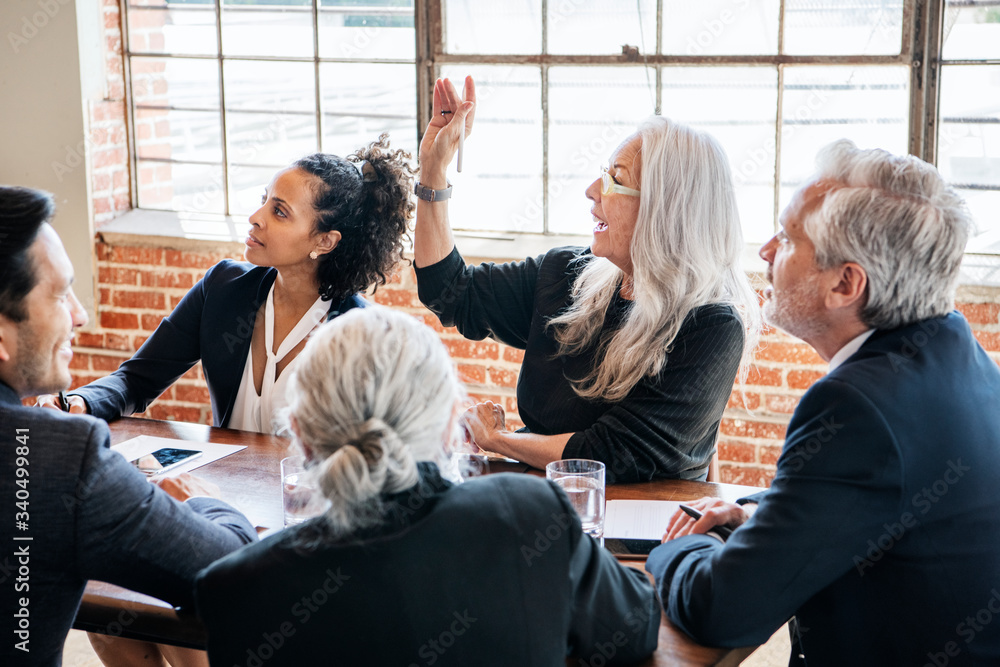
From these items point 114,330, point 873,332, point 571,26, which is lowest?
point 114,330

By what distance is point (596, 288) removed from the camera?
234 cm

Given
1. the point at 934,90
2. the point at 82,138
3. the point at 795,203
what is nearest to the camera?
the point at 795,203

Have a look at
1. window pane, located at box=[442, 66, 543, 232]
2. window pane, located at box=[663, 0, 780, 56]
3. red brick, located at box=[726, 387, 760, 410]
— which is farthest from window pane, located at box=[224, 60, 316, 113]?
red brick, located at box=[726, 387, 760, 410]

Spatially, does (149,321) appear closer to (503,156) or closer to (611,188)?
(503,156)

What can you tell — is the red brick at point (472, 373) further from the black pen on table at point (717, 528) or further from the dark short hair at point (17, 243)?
the dark short hair at point (17, 243)

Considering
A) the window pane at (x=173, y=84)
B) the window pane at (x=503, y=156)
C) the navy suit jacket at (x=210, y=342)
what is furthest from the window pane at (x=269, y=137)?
the navy suit jacket at (x=210, y=342)

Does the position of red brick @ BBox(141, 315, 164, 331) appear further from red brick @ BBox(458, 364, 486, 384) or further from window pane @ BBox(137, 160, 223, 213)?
red brick @ BBox(458, 364, 486, 384)

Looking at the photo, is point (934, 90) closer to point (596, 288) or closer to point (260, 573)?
point (596, 288)

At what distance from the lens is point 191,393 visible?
13.7 ft

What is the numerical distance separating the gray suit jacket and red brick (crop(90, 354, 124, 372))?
294 centimetres

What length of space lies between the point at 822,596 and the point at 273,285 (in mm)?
1701

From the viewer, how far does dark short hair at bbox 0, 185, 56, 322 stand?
1446 mm

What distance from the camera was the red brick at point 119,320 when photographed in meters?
4.21

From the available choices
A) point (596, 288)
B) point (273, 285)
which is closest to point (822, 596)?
point (596, 288)
